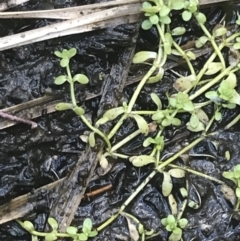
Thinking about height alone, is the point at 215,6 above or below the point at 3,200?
above

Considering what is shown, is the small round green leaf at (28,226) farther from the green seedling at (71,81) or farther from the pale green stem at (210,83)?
the pale green stem at (210,83)

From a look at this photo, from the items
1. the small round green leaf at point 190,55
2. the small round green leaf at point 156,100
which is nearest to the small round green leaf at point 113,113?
the small round green leaf at point 156,100

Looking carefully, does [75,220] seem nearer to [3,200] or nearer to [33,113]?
[3,200]

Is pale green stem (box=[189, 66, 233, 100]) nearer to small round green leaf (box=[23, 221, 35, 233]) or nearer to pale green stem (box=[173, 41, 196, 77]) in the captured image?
pale green stem (box=[173, 41, 196, 77])

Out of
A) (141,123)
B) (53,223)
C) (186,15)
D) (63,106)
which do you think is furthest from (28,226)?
(186,15)

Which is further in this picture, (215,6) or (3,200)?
(215,6)

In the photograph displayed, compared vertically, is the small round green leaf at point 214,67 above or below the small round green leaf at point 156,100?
above

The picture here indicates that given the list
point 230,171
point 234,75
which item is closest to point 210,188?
point 230,171
